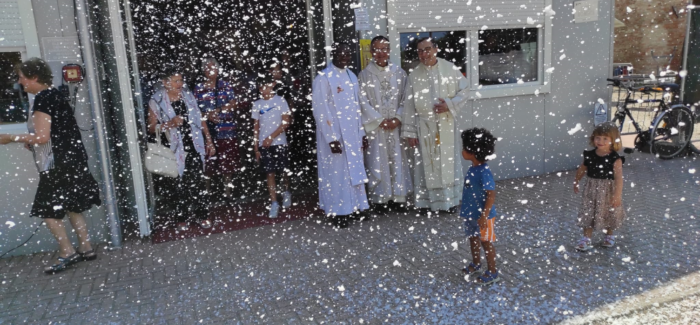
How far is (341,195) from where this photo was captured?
18.4 ft

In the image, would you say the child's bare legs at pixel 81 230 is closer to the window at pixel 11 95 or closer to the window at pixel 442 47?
the window at pixel 11 95

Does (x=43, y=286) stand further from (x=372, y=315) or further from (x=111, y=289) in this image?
(x=372, y=315)

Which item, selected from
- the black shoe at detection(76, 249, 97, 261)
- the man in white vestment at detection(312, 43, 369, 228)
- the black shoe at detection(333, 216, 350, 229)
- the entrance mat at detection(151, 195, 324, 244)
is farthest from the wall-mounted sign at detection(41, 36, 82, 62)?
the black shoe at detection(333, 216, 350, 229)

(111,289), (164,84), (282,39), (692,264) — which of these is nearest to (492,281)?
(692,264)

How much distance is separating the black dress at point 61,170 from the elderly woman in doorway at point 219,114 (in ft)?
5.27

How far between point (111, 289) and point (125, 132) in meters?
1.79

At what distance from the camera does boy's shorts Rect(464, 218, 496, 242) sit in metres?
3.81

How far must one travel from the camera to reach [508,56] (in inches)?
292

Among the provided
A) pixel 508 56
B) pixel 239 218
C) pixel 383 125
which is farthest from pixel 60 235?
pixel 508 56

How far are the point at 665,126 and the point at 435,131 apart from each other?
522 cm

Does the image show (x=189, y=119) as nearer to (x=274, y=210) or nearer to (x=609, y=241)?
(x=274, y=210)

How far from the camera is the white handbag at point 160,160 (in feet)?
16.9

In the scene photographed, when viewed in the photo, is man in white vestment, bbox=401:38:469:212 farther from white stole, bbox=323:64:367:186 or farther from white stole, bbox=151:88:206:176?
white stole, bbox=151:88:206:176

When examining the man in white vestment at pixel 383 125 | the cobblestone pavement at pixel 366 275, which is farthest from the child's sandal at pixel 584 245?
the man in white vestment at pixel 383 125
